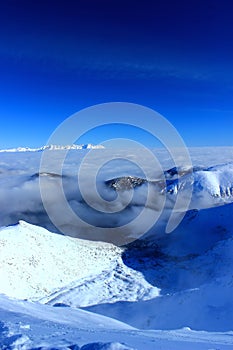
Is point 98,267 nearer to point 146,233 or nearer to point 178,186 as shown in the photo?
point 146,233

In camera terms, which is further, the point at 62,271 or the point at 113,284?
the point at 62,271

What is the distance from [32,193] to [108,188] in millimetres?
14105

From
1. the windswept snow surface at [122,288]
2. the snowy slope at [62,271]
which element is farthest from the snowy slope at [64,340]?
the snowy slope at [62,271]

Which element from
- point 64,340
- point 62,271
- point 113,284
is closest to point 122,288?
point 113,284

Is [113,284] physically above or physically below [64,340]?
below

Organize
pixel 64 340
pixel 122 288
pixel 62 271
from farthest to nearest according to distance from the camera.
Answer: pixel 62 271 → pixel 122 288 → pixel 64 340

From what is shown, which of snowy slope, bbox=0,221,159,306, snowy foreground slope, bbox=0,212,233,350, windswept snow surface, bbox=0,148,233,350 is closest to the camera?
windswept snow surface, bbox=0,148,233,350

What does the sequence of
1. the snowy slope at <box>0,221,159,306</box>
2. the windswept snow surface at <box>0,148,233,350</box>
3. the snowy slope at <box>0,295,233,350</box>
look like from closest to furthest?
the snowy slope at <box>0,295,233,350</box>, the windswept snow surface at <box>0,148,233,350</box>, the snowy slope at <box>0,221,159,306</box>

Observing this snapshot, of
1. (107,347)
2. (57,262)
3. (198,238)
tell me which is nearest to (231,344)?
(107,347)

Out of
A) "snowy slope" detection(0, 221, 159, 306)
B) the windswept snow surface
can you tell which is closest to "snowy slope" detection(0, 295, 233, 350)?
the windswept snow surface

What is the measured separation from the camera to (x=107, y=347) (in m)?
6.92

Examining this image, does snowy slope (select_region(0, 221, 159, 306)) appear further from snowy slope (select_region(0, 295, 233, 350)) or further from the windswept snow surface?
snowy slope (select_region(0, 295, 233, 350))

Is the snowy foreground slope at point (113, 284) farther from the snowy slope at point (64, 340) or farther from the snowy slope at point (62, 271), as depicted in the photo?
the snowy slope at point (64, 340)

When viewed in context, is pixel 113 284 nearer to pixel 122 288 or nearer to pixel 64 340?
pixel 122 288
